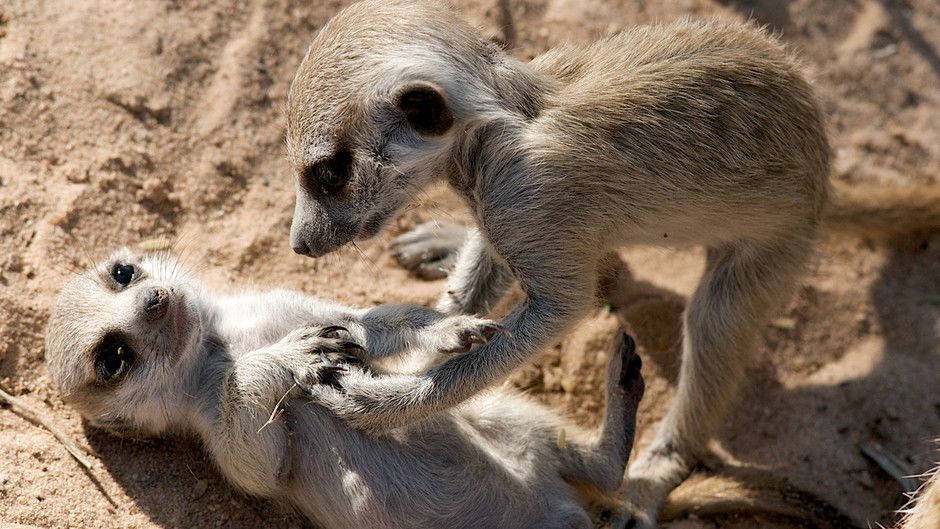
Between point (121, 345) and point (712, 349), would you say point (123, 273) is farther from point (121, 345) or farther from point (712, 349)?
point (712, 349)

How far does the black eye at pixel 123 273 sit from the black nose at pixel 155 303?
343 mm

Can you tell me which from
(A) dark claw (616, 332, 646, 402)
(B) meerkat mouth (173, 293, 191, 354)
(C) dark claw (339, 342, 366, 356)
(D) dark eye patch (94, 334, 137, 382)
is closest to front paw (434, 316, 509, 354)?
(C) dark claw (339, 342, 366, 356)

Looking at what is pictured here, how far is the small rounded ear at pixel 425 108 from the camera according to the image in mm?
3201

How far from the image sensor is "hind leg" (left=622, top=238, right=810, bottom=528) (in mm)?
4164

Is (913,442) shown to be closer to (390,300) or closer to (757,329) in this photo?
(757,329)

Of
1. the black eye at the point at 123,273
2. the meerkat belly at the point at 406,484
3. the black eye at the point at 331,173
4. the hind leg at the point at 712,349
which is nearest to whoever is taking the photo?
the black eye at the point at 331,173

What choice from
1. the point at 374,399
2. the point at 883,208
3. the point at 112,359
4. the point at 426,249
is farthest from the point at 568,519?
the point at 883,208

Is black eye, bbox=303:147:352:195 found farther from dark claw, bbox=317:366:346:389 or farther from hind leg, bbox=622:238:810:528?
hind leg, bbox=622:238:810:528

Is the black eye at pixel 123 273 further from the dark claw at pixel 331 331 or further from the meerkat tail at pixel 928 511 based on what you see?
the meerkat tail at pixel 928 511

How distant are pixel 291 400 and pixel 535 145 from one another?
56.8 inches

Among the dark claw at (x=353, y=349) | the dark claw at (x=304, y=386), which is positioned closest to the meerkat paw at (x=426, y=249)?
the dark claw at (x=353, y=349)

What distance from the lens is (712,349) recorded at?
425 centimetres

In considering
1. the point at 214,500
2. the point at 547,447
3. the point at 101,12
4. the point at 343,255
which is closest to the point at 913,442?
the point at 547,447

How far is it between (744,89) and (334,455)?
230 centimetres
